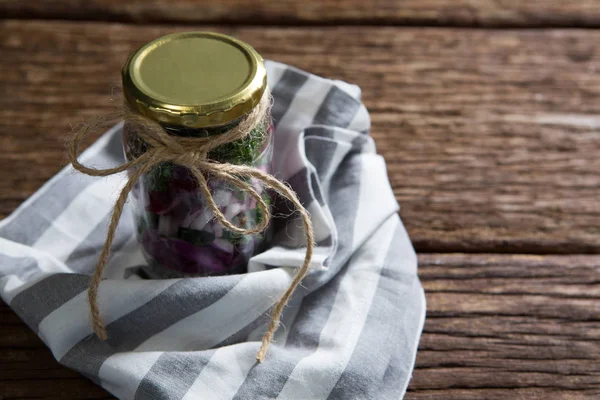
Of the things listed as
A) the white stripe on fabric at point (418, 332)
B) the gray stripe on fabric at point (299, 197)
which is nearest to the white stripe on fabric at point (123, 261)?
the gray stripe on fabric at point (299, 197)

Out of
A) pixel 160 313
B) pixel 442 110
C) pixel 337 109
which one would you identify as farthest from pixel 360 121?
pixel 160 313

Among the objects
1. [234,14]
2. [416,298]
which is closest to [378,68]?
[234,14]

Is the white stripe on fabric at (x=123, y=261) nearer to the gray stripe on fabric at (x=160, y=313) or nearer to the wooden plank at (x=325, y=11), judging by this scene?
the gray stripe on fabric at (x=160, y=313)

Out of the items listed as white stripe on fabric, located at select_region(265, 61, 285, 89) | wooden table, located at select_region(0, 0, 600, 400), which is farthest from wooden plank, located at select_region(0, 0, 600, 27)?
white stripe on fabric, located at select_region(265, 61, 285, 89)

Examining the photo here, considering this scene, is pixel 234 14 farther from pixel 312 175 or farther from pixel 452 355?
pixel 452 355

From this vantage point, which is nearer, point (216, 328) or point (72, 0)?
point (216, 328)

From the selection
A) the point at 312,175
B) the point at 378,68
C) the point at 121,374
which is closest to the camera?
the point at 121,374
